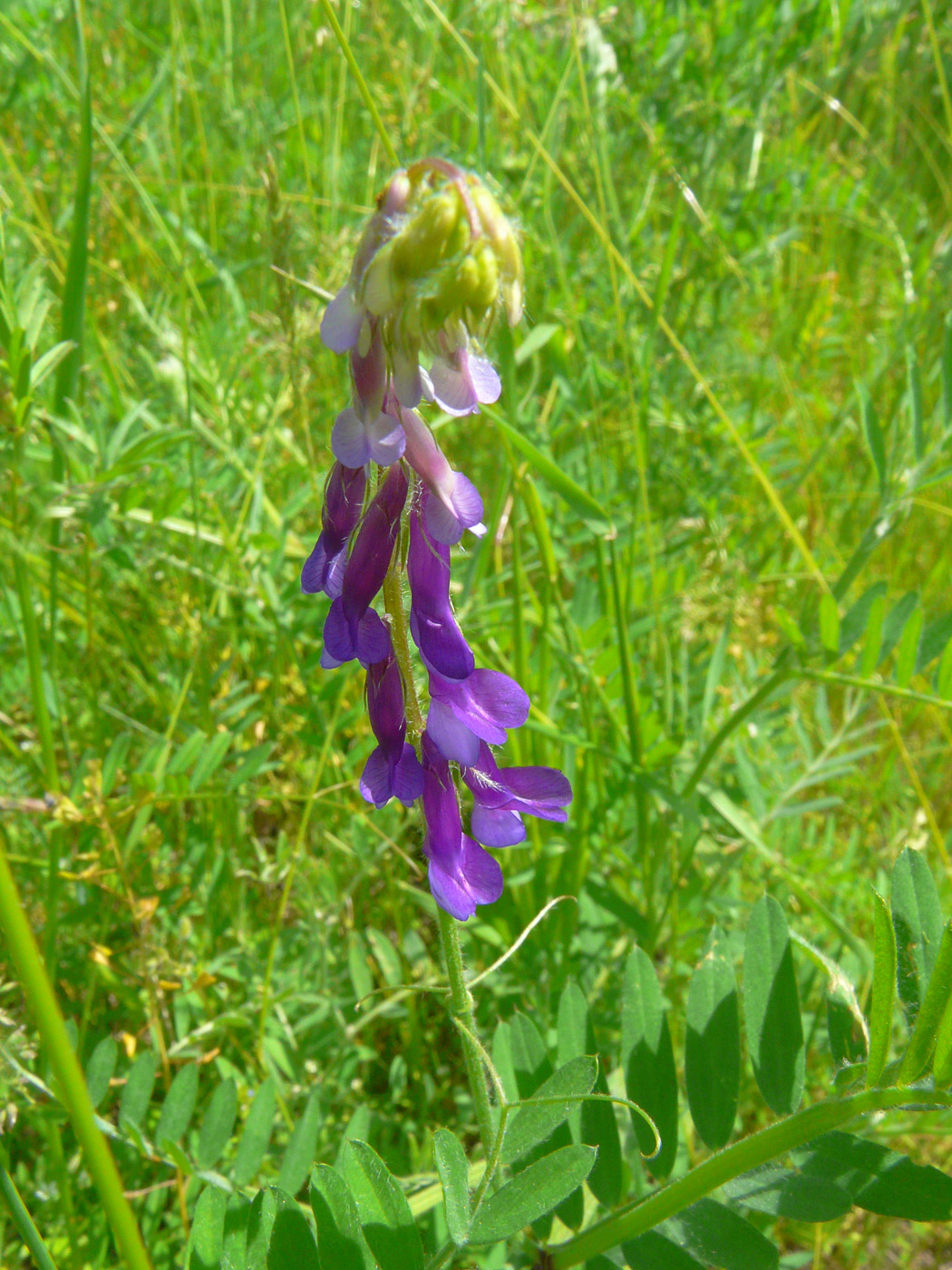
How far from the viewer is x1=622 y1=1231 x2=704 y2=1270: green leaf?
872 mm

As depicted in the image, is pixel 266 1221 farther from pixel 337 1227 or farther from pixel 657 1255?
pixel 657 1255

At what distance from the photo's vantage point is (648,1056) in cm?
95

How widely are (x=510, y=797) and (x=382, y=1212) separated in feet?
1.04

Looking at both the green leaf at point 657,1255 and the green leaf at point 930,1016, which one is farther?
the green leaf at point 657,1255

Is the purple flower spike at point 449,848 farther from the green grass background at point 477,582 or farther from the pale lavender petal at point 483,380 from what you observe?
the green grass background at point 477,582

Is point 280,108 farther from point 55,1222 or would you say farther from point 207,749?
point 55,1222

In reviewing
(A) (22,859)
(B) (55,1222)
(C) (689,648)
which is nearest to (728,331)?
(C) (689,648)

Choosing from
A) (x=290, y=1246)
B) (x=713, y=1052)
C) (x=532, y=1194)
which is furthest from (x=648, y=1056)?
(x=290, y=1246)

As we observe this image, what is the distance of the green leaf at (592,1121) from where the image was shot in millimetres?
958

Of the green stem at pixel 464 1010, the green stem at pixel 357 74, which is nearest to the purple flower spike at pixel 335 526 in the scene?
the green stem at pixel 464 1010

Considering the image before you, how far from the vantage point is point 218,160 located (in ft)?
8.95

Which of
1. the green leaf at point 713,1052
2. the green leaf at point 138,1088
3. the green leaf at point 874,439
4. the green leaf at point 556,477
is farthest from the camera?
the green leaf at point 874,439

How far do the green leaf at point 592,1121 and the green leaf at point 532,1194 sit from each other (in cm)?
23

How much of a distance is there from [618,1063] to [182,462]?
1227mm
